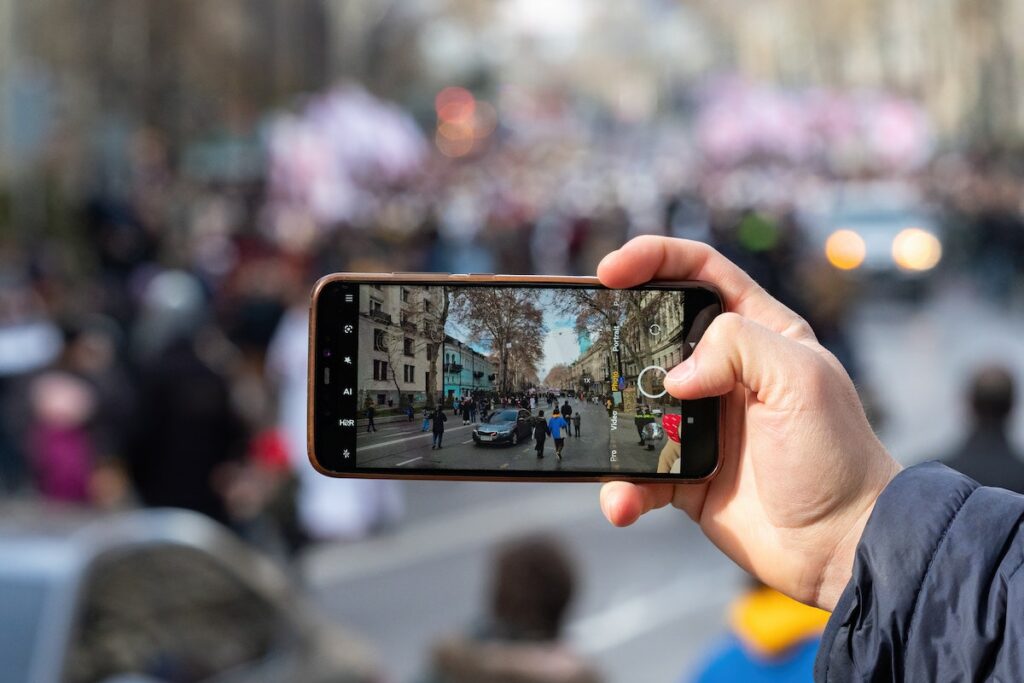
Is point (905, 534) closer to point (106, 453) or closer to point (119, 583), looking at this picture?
point (119, 583)

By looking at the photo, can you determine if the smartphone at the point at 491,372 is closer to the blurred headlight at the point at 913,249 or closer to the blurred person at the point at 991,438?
the blurred person at the point at 991,438

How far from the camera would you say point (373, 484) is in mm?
9516

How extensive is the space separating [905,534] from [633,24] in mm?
60277

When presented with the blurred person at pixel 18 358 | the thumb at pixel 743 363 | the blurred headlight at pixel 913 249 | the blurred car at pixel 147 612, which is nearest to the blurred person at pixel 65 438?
the blurred person at pixel 18 358

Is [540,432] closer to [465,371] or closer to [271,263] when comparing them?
[465,371]

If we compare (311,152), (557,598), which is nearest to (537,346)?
(557,598)

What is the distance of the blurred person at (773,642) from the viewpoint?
3.50 metres

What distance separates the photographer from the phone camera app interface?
1771mm

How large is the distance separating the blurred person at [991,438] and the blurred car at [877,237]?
15.5 m

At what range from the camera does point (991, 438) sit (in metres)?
5.25

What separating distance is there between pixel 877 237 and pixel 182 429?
17270 millimetres

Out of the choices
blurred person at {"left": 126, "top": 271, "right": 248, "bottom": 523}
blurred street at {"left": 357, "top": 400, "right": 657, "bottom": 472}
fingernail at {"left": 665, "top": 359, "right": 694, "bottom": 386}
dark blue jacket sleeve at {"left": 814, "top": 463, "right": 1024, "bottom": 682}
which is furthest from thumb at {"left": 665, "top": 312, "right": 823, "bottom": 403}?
blurred person at {"left": 126, "top": 271, "right": 248, "bottom": 523}

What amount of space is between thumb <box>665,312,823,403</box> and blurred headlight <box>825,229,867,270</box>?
1831 centimetres

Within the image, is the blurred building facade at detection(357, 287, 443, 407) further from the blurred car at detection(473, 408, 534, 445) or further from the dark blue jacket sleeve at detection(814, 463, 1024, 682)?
the dark blue jacket sleeve at detection(814, 463, 1024, 682)
